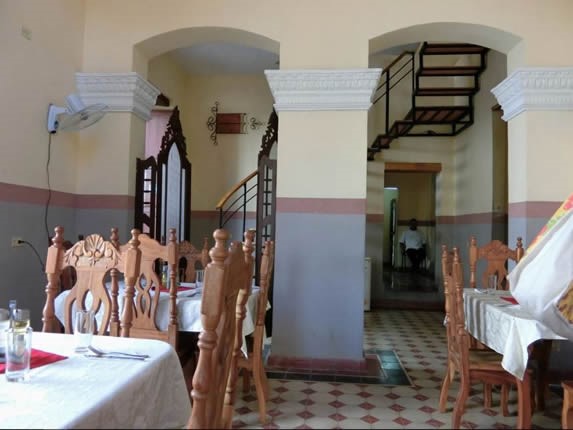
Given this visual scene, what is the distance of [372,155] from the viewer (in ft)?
22.1

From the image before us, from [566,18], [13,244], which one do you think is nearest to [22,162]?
[13,244]

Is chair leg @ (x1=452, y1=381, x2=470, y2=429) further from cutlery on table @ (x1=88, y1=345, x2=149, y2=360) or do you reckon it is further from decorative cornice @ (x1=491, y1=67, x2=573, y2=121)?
decorative cornice @ (x1=491, y1=67, x2=573, y2=121)

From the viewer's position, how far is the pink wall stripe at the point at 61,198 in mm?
3174

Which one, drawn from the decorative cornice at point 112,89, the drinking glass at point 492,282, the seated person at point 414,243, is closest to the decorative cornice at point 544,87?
the drinking glass at point 492,282

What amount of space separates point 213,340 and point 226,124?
19.2 feet

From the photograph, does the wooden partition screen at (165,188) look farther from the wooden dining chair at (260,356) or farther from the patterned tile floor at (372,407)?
the patterned tile floor at (372,407)

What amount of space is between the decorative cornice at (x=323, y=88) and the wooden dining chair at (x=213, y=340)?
277cm

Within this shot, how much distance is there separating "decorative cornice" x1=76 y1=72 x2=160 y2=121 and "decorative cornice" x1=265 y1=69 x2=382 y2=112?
1245 millimetres

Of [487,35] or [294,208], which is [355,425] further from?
[487,35]

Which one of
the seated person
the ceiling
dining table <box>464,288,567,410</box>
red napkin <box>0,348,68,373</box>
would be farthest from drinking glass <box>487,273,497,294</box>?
the seated person

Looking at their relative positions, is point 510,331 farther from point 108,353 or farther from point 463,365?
point 108,353

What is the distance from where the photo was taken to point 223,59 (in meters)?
6.18

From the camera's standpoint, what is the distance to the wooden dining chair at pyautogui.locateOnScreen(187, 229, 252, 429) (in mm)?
1042

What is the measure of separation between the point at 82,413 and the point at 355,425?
1.97 m
